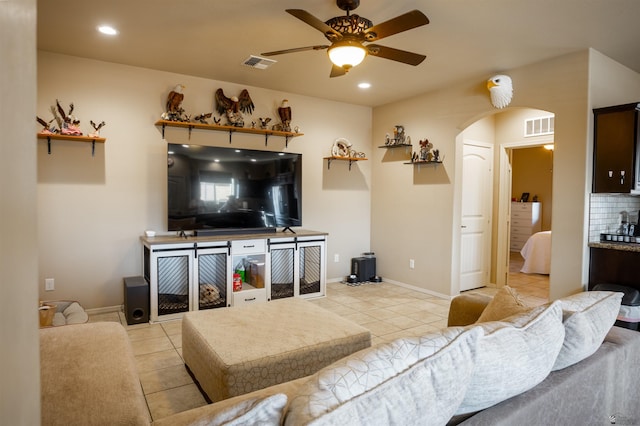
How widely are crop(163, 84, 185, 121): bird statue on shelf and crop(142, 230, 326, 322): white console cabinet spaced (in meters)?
1.37

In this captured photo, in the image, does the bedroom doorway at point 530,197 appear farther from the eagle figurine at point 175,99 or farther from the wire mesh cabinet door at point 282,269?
the eagle figurine at point 175,99

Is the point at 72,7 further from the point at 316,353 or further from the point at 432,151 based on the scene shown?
the point at 432,151

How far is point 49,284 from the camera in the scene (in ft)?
13.1

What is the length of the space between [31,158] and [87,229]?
410cm

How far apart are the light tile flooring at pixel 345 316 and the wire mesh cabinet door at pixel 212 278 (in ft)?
1.41

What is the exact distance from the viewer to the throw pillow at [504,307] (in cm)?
167

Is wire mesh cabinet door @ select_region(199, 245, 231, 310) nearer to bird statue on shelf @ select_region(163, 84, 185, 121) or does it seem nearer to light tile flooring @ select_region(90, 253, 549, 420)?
light tile flooring @ select_region(90, 253, 549, 420)

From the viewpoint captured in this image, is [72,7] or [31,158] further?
[72,7]

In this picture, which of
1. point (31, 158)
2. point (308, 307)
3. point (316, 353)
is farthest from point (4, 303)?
point (308, 307)

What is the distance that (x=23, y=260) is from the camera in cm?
58

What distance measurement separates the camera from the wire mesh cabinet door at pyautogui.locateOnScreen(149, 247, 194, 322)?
392 cm

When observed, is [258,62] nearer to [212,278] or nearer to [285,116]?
[285,116]

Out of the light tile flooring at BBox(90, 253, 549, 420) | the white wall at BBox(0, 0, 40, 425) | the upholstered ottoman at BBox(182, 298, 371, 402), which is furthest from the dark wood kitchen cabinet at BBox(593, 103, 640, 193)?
the white wall at BBox(0, 0, 40, 425)

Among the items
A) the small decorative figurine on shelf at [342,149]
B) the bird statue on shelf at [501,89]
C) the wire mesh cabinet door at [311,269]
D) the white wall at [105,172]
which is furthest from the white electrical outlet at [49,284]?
the bird statue on shelf at [501,89]
